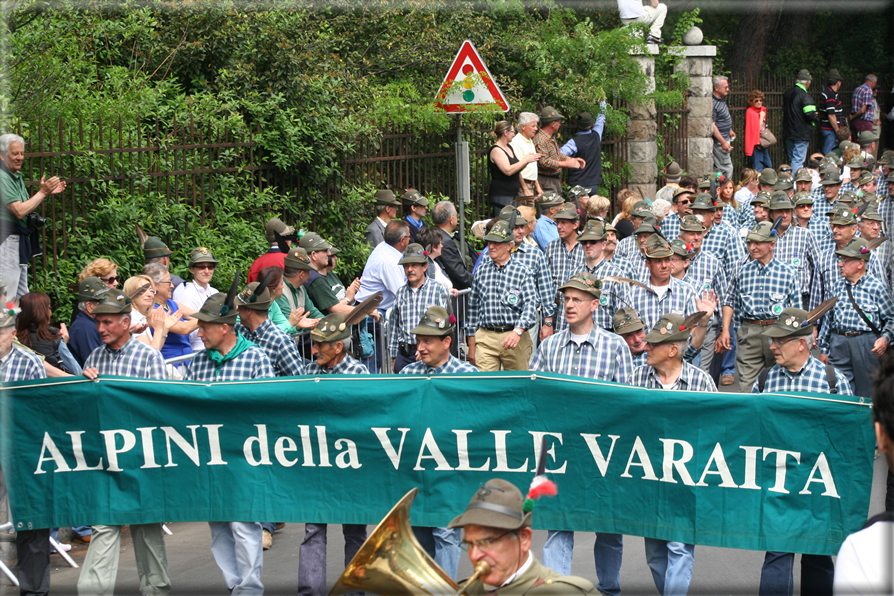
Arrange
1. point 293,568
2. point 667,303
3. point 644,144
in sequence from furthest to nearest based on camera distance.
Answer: point 644,144
point 667,303
point 293,568

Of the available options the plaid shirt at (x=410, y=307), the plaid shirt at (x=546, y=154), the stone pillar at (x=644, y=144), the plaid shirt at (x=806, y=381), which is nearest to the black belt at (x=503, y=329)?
the plaid shirt at (x=410, y=307)

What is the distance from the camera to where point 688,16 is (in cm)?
2005

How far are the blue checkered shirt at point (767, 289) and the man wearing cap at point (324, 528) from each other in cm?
485

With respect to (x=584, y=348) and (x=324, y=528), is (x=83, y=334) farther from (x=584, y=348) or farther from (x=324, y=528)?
(x=584, y=348)

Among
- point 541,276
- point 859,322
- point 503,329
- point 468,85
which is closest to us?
point 859,322

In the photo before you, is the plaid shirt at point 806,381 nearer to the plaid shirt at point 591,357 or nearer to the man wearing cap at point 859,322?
the plaid shirt at point 591,357

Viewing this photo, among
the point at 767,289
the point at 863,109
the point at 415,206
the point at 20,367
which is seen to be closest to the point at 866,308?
the point at 767,289

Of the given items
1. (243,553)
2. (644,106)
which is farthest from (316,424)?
(644,106)

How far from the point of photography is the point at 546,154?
15.0m

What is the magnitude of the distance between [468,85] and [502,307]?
291 cm

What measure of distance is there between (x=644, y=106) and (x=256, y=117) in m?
8.60

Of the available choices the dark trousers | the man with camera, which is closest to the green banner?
the dark trousers

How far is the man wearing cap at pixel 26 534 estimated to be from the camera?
6.61m

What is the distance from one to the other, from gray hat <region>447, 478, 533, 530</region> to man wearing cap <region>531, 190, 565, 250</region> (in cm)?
785
